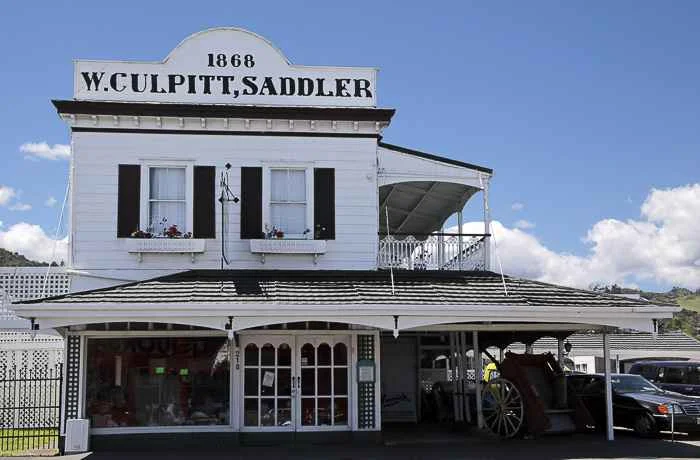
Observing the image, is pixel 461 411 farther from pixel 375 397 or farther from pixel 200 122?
pixel 200 122

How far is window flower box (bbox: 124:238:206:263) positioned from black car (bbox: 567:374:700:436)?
8472mm

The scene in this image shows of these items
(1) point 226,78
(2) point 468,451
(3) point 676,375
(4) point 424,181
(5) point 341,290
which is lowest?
(2) point 468,451

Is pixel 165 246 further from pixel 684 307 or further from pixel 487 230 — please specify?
pixel 684 307

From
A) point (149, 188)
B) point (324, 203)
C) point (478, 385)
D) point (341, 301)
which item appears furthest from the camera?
point (478, 385)

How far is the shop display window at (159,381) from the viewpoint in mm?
16781

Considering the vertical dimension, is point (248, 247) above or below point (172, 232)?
below

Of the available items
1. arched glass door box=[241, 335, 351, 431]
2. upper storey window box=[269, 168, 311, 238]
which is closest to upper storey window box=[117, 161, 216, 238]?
upper storey window box=[269, 168, 311, 238]

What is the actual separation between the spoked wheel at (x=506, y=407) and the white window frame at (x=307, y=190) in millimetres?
5005

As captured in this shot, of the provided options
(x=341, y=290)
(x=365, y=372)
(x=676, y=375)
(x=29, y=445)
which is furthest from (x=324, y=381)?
(x=676, y=375)

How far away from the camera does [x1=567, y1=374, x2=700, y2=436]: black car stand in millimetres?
18422

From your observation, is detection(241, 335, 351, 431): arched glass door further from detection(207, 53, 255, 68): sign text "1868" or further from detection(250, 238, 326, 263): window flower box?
detection(207, 53, 255, 68): sign text "1868"

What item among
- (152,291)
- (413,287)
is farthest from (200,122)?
(413,287)

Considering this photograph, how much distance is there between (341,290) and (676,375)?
Result: 12901 millimetres

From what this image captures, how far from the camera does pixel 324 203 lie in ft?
60.0
